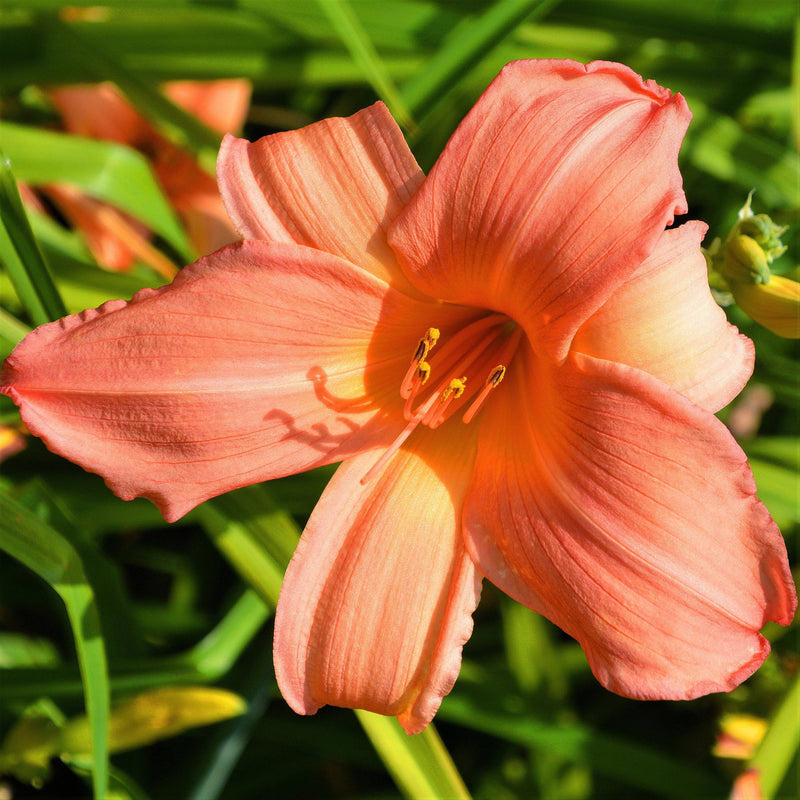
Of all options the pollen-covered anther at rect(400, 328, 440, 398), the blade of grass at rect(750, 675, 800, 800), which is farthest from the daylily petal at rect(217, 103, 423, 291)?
the blade of grass at rect(750, 675, 800, 800)

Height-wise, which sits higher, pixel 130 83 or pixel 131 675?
pixel 130 83

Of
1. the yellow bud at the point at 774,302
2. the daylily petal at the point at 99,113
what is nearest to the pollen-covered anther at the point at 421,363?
the yellow bud at the point at 774,302

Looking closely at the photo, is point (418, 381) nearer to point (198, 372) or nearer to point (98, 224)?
point (198, 372)

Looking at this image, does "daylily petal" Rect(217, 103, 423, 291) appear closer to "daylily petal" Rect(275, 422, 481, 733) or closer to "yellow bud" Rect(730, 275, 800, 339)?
"daylily petal" Rect(275, 422, 481, 733)

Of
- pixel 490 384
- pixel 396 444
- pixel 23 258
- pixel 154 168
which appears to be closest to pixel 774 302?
pixel 490 384

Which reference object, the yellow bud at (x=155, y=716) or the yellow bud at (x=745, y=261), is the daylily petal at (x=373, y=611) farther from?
the yellow bud at (x=745, y=261)
